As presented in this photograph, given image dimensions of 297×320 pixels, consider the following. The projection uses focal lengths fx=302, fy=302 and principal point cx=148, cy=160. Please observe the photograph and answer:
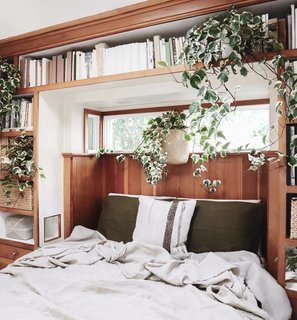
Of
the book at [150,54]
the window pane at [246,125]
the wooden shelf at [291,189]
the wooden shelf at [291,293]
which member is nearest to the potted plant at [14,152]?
the book at [150,54]

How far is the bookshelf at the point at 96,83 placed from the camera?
180 centimetres

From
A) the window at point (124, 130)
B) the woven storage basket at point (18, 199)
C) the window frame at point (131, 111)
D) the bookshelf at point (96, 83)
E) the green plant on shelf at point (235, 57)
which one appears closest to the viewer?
the green plant on shelf at point (235, 57)

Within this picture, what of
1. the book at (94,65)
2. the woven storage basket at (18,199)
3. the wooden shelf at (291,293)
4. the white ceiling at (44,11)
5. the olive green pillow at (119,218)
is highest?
the white ceiling at (44,11)

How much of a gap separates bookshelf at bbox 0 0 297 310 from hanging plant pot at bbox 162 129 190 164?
12.3 inches

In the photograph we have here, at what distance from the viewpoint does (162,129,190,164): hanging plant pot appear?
2324mm

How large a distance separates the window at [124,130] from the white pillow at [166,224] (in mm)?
761

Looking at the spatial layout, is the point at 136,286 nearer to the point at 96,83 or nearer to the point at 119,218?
the point at 119,218

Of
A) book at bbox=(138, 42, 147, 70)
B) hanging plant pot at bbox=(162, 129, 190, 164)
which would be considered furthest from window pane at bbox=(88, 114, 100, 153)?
book at bbox=(138, 42, 147, 70)

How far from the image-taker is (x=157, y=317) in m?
1.32

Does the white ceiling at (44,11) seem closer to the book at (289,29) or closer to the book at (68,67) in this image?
the book at (68,67)

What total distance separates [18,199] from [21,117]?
704mm

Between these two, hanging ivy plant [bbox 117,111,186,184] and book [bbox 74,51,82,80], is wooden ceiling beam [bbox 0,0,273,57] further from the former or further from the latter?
hanging ivy plant [bbox 117,111,186,184]

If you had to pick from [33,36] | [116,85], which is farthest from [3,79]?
[116,85]

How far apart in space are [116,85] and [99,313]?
154 cm
